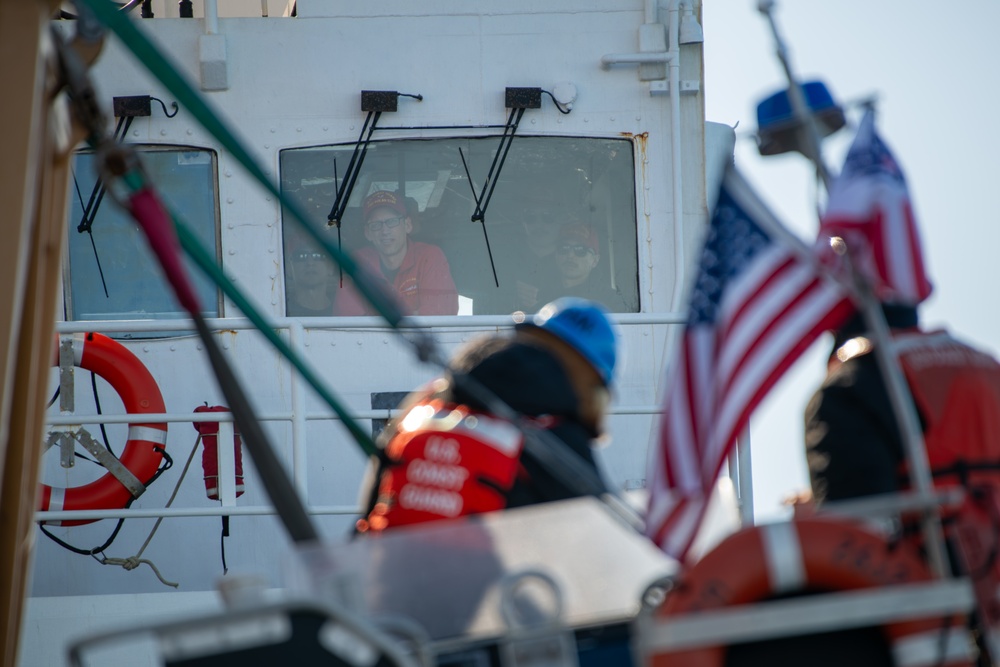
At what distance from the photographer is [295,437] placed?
18.0 feet

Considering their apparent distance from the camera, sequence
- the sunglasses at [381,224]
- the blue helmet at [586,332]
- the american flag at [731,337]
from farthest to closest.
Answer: the sunglasses at [381,224] → the blue helmet at [586,332] → the american flag at [731,337]

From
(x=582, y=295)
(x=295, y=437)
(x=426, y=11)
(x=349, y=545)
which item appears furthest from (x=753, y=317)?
(x=426, y=11)

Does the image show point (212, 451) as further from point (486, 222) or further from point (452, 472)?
point (452, 472)

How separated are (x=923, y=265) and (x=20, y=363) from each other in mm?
2159

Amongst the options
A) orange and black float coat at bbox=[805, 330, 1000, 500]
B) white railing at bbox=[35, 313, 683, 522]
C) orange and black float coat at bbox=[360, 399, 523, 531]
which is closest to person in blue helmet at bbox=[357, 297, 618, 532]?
orange and black float coat at bbox=[360, 399, 523, 531]

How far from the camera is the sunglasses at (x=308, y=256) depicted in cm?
661

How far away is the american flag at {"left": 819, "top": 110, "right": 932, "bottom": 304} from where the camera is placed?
10.2 feet

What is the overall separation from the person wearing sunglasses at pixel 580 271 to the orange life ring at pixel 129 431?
6.54 feet

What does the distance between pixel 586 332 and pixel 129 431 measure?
3.47 m

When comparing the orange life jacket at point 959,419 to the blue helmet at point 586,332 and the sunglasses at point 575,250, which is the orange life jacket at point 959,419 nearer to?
the blue helmet at point 586,332

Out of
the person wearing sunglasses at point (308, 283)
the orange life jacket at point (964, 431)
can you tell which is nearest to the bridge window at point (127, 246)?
the person wearing sunglasses at point (308, 283)

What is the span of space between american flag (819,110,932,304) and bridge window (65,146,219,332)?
4129 millimetres

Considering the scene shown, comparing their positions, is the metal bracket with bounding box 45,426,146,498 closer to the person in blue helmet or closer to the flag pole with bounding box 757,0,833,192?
the person in blue helmet

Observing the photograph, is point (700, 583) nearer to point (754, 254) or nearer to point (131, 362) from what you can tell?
point (754, 254)
